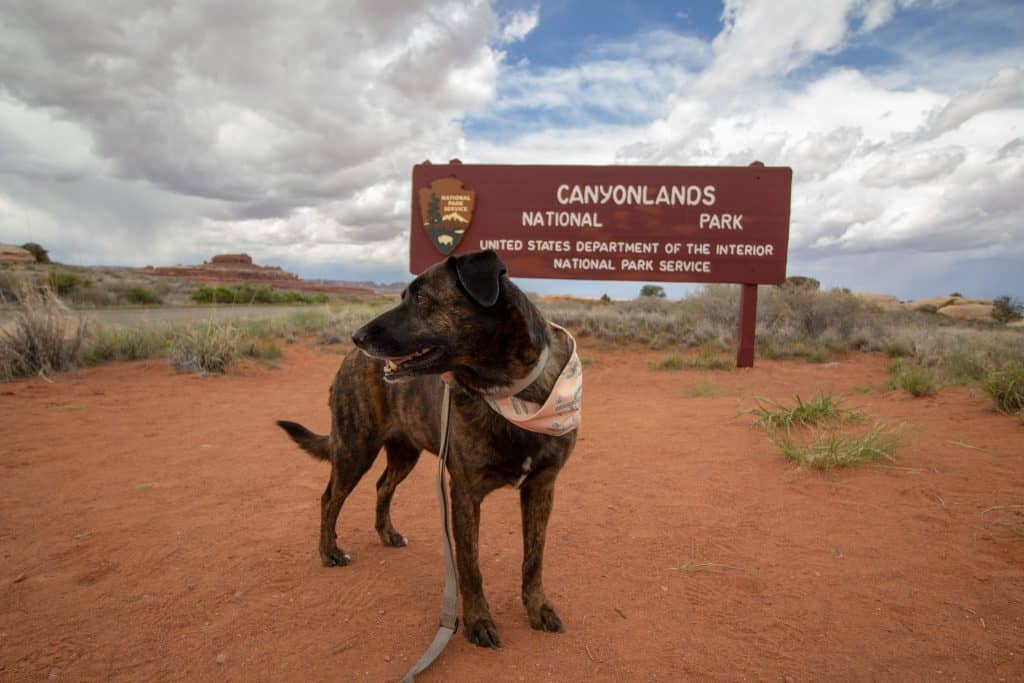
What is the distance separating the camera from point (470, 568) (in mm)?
2576

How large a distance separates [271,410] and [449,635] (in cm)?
577

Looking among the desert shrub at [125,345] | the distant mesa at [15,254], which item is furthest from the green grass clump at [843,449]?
the distant mesa at [15,254]

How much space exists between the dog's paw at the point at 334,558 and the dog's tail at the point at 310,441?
0.59 metres

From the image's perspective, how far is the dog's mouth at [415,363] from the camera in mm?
2428

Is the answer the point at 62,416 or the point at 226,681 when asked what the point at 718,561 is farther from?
the point at 62,416

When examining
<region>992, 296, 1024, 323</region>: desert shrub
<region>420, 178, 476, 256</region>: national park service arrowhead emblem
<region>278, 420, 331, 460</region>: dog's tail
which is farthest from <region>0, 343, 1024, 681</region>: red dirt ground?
<region>992, 296, 1024, 323</region>: desert shrub

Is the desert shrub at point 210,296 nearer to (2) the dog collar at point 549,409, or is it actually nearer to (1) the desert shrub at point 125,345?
(1) the desert shrub at point 125,345

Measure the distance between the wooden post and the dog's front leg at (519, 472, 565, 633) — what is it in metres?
8.49

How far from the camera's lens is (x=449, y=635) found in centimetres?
249

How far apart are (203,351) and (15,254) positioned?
112 feet

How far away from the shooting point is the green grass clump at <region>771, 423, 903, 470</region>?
4.41m

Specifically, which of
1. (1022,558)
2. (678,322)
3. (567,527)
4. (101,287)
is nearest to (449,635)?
Answer: (567,527)

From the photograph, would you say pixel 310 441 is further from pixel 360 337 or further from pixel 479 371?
pixel 479 371

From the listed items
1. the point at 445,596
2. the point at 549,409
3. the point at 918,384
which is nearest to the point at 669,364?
the point at 918,384
